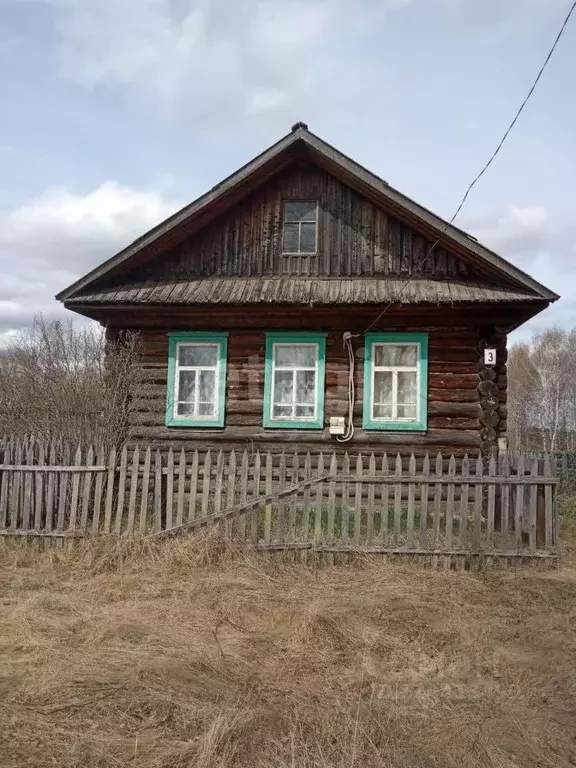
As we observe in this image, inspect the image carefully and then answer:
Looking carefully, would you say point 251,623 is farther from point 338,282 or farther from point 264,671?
point 338,282

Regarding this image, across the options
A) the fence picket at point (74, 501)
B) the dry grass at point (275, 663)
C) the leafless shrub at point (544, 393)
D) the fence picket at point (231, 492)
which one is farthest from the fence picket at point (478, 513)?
the leafless shrub at point (544, 393)

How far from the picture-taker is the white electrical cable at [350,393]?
1016cm

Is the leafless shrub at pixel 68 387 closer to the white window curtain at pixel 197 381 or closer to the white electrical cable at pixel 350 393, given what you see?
the white window curtain at pixel 197 381

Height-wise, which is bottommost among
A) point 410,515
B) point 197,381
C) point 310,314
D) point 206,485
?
point 410,515

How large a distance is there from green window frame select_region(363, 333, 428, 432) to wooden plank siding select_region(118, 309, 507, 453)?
0.37 feet

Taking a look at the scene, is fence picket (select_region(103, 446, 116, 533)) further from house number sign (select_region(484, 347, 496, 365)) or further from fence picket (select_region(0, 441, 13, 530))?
house number sign (select_region(484, 347, 496, 365))

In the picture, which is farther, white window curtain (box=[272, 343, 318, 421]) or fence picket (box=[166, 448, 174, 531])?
white window curtain (box=[272, 343, 318, 421])

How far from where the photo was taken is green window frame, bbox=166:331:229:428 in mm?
10555

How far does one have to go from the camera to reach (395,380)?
10289 mm

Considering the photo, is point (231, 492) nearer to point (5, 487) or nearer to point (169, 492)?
point (169, 492)

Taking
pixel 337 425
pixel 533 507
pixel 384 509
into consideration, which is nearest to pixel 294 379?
pixel 337 425

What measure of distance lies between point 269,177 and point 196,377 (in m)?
4.02

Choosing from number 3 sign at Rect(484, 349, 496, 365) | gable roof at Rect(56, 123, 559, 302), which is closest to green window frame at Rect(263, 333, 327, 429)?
gable roof at Rect(56, 123, 559, 302)

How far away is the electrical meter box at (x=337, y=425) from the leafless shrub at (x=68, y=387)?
3700mm
